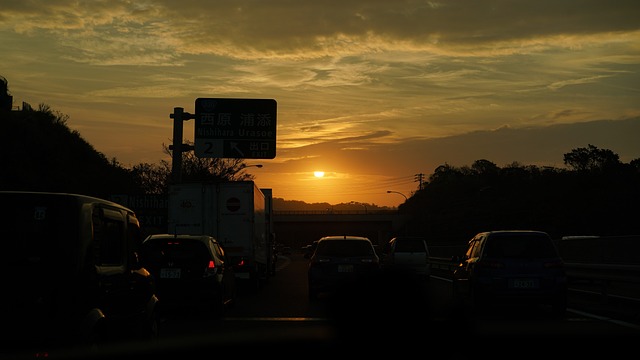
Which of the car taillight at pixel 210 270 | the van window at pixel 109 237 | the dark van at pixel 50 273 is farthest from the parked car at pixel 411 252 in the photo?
the dark van at pixel 50 273

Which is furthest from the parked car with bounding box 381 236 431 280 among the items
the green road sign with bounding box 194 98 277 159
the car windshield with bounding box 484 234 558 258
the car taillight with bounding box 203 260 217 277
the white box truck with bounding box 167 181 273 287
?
the car taillight with bounding box 203 260 217 277

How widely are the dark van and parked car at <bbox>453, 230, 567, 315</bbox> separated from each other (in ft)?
32.2

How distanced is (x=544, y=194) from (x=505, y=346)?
105 metres

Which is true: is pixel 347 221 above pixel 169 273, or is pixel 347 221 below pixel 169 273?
above

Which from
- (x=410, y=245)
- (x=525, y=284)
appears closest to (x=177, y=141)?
Result: (x=410, y=245)

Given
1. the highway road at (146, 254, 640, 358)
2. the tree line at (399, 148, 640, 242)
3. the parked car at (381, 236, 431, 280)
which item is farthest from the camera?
the tree line at (399, 148, 640, 242)

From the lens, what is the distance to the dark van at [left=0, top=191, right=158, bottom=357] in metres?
6.23

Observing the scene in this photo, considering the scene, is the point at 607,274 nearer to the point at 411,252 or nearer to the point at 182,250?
the point at 182,250

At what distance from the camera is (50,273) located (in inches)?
252

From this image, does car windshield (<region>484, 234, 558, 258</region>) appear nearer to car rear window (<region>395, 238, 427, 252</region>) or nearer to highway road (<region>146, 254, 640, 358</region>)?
highway road (<region>146, 254, 640, 358</region>)

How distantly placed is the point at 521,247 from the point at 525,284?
805 millimetres

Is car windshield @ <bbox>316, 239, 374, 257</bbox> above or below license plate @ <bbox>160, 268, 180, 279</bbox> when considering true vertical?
above

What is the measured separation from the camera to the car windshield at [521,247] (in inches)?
615

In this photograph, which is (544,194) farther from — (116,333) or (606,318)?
(116,333)
